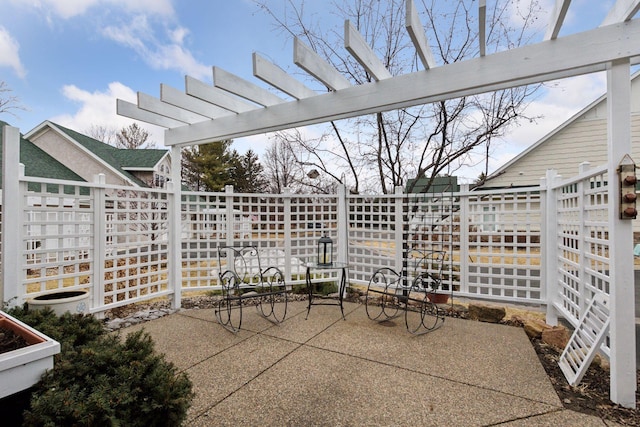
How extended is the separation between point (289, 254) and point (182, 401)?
11.2 ft

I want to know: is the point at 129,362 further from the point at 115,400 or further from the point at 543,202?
the point at 543,202

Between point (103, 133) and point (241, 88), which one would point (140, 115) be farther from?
point (103, 133)

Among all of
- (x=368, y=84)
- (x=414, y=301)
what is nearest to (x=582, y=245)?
(x=414, y=301)

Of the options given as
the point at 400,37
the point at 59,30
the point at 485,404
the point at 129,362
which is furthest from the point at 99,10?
the point at 485,404

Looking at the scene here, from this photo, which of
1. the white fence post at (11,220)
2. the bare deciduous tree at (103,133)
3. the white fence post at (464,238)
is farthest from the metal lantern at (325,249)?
the bare deciduous tree at (103,133)

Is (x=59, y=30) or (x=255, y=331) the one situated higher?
(x=59, y=30)

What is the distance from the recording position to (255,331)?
10.8 feet

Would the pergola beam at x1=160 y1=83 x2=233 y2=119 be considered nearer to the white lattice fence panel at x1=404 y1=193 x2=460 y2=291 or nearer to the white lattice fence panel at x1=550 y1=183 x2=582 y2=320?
the white lattice fence panel at x1=404 y1=193 x2=460 y2=291

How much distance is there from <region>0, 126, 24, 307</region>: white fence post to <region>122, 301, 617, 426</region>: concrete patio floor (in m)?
1.12

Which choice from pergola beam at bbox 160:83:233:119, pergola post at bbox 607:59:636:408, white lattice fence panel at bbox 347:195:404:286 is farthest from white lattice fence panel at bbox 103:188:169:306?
pergola post at bbox 607:59:636:408

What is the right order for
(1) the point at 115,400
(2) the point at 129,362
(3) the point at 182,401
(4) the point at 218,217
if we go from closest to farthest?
1. (1) the point at 115,400
2. (3) the point at 182,401
3. (2) the point at 129,362
4. (4) the point at 218,217

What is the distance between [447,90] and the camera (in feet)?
8.59

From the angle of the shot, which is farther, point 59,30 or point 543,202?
point 59,30

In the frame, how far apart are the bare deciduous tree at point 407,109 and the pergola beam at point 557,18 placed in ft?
8.29
